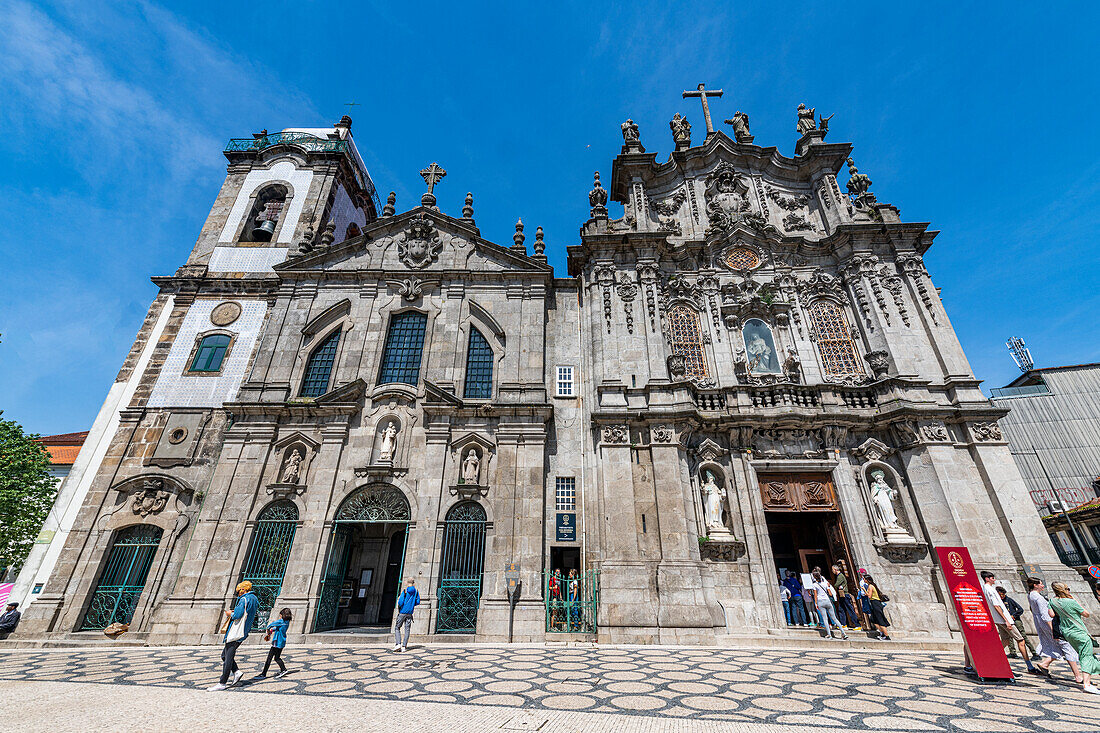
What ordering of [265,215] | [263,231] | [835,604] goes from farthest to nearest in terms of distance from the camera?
[265,215]
[263,231]
[835,604]

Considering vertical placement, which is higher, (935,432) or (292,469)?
(935,432)

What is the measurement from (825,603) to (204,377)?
22.9 metres

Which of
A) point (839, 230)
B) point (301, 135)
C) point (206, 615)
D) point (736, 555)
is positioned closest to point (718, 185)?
point (839, 230)

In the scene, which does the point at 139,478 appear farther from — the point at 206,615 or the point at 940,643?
the point at 940,643

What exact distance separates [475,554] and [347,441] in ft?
19.6

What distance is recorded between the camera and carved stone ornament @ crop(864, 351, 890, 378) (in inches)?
657

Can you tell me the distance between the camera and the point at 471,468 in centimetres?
1550

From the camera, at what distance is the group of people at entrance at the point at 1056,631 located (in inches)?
282

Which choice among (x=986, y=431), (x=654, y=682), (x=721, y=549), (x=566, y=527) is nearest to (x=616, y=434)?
(x=566, y=527)

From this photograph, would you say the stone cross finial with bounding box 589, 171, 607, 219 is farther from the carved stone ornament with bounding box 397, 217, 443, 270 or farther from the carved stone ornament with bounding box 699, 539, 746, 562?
the carved stone ornament with bounding box 699, 539, 746, 562

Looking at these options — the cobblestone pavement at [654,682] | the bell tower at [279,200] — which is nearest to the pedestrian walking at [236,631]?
the cobblestone pavement at [654,682]

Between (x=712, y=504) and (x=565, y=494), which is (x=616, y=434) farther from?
(x=712, y=504)

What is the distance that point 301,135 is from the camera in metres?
26.7

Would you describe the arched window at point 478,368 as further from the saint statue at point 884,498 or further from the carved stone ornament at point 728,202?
the saint statue at point 884,498
